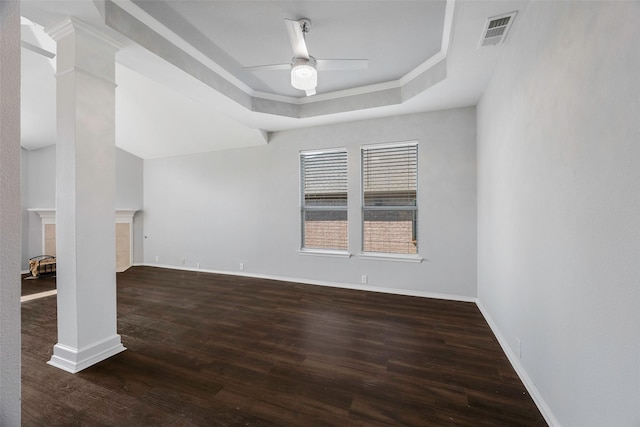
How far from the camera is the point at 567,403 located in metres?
1.49

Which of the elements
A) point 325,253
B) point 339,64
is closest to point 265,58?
point 339,64

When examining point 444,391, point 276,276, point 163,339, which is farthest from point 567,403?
point 276,276

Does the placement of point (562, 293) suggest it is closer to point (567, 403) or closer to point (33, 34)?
point (567, 403)

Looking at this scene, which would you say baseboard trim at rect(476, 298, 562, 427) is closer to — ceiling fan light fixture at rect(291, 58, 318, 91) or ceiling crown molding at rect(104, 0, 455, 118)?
ceiling crown molding at rect(104, 0, 455, 118)

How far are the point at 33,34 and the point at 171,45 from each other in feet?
4.62

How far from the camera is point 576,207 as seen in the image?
141 centimetres

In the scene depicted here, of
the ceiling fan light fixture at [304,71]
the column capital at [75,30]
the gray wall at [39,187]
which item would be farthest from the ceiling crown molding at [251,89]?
the gray wall at [39,187]

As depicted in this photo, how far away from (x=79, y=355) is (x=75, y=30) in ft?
8.37

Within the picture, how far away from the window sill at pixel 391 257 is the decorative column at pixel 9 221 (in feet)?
12.8

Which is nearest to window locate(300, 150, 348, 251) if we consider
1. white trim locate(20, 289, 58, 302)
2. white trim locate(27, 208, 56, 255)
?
white trim locate(20, 289, 58, 302)

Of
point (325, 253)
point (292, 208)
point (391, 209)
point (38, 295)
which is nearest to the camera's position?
point (38, 295)

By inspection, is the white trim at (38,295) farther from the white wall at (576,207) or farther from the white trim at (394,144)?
the white wall at (576,207)

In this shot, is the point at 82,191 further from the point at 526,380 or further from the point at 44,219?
the point at 44,219

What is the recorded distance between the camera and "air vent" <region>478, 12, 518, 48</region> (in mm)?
2064
